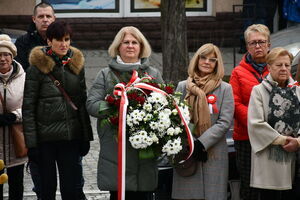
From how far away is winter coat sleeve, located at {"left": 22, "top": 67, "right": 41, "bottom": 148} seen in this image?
23.6 feet

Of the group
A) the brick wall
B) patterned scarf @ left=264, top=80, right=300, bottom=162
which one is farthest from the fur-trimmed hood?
the brick wall

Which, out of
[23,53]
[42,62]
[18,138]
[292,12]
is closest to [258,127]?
[42,62]

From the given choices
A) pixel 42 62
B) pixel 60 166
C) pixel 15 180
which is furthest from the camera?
pixel 15 180

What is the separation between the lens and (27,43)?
8.20 m

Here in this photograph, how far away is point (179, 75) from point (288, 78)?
255 inches

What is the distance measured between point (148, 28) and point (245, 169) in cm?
1146

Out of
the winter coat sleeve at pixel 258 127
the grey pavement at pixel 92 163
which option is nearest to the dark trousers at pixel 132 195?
the winter coat sleeve at pixel 258 127

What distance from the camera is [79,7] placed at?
1895 cm

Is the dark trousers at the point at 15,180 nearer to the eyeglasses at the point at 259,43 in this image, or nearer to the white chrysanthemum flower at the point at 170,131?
the white chrysanthemum flower at the point at 170,131

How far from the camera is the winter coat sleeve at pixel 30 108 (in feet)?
23.6

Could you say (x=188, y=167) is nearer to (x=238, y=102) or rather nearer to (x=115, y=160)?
(x=115, y=160)

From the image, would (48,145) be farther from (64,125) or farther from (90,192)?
(90,192)

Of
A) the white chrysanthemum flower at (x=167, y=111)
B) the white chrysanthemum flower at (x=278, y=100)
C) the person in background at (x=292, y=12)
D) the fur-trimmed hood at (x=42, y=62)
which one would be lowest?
the white chrysanthemum flower at (x=167, y=111)

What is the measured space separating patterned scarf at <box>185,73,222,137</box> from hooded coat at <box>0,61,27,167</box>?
1.72m
